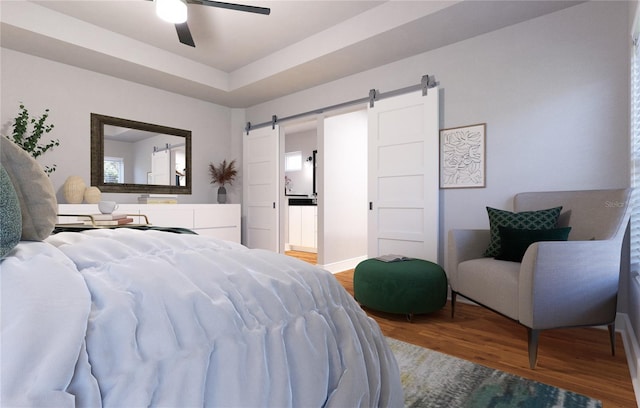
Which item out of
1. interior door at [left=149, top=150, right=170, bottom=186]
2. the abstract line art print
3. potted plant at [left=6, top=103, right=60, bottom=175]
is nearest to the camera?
the abstract line art print

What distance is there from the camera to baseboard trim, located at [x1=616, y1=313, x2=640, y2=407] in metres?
1.60

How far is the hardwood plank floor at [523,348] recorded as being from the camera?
5.36 feet

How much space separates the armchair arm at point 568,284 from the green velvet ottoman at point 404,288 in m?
0.71

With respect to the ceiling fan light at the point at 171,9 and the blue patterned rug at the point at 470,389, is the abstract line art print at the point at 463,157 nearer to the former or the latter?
the blue patterned rug at the point at 470,389

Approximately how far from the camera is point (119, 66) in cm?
360

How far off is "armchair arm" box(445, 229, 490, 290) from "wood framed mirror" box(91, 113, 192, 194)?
3527 millimetres

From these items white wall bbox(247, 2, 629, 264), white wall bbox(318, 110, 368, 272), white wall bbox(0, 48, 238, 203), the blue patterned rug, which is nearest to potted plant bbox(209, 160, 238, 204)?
white wall bbox(0, 48, 238, 203)

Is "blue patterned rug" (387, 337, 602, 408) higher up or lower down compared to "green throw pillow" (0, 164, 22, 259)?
lower down

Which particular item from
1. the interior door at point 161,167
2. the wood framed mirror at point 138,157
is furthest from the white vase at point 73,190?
the interior door at point 161,167

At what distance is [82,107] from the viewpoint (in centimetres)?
367

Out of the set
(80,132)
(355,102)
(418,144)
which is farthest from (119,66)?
(418,144)

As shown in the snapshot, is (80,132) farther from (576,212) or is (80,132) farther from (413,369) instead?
(576,212)

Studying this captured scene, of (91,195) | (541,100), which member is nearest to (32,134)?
(91,195)

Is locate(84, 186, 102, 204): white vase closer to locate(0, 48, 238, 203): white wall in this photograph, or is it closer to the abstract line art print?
locate(0, 48, 238, 203): white wall
